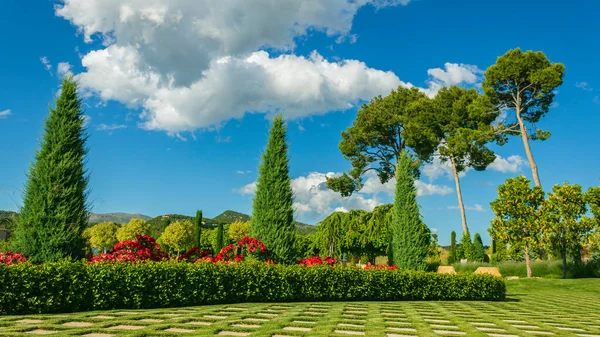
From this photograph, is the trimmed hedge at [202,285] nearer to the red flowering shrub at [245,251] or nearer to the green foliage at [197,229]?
the red flowering shrub at [245,251]

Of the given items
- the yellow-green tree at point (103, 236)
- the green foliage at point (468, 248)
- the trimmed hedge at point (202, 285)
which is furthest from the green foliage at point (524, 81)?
the yellow-green tree at point (103, 236)

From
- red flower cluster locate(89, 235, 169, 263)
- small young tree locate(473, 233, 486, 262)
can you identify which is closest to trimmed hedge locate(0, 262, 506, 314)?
red flower cluster locate(89, 235, 169, 263)

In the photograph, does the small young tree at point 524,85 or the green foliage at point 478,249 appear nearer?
the small young tree at point 524,85

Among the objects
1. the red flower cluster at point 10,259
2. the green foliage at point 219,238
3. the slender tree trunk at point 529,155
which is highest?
the slender tree trunk at point 529,155

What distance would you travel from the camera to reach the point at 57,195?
926 cm

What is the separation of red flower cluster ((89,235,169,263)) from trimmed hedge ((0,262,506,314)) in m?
0.97

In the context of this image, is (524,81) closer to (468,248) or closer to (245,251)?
(468,248)

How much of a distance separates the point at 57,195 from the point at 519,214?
2081 cm

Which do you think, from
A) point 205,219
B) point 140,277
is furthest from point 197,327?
point 205,219

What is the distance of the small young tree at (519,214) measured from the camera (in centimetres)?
2111

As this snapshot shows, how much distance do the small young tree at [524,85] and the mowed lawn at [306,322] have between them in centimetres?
1679

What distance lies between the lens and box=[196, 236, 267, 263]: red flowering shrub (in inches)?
426

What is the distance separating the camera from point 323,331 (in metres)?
5.60

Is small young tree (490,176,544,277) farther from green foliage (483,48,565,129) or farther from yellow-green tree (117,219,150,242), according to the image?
yellow-green tree (117,219,150,242)
